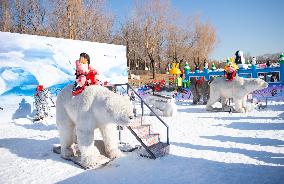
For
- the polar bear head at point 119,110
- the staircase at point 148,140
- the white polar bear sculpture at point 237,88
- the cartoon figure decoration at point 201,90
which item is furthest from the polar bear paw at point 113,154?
the cartoon figure decoration at point 201,90

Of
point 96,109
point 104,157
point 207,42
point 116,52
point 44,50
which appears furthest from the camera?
point 207,42

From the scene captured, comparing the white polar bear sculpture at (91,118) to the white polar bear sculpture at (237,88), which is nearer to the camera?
the white polar bear sculpture at (91,118)

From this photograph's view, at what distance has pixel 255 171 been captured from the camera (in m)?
5.15

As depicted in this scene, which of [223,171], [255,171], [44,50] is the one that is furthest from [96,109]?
[44,50]

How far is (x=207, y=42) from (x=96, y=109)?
38.8m

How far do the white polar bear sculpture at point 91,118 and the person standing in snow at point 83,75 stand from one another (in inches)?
6.0

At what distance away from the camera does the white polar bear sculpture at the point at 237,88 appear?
35.9 feet

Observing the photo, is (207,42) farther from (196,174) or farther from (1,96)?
(196,174)

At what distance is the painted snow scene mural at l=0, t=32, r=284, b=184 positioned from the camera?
5.21m

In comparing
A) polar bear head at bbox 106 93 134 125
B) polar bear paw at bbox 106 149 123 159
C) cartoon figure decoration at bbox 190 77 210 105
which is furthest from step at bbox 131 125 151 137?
cartoon figure decoration at bbox 190 77 210 105

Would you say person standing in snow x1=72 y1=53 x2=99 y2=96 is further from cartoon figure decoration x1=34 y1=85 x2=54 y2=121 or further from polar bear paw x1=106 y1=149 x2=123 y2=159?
cartoon figure decoration x1=34 y1=85 x2=54 y2=121

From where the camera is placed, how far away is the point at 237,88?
11117 mm

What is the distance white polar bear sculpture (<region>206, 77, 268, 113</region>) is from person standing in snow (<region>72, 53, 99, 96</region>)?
7107 millimetres

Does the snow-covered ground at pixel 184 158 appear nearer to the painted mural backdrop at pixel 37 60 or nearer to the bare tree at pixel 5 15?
the painted mural backdrop at pixel 37 60
